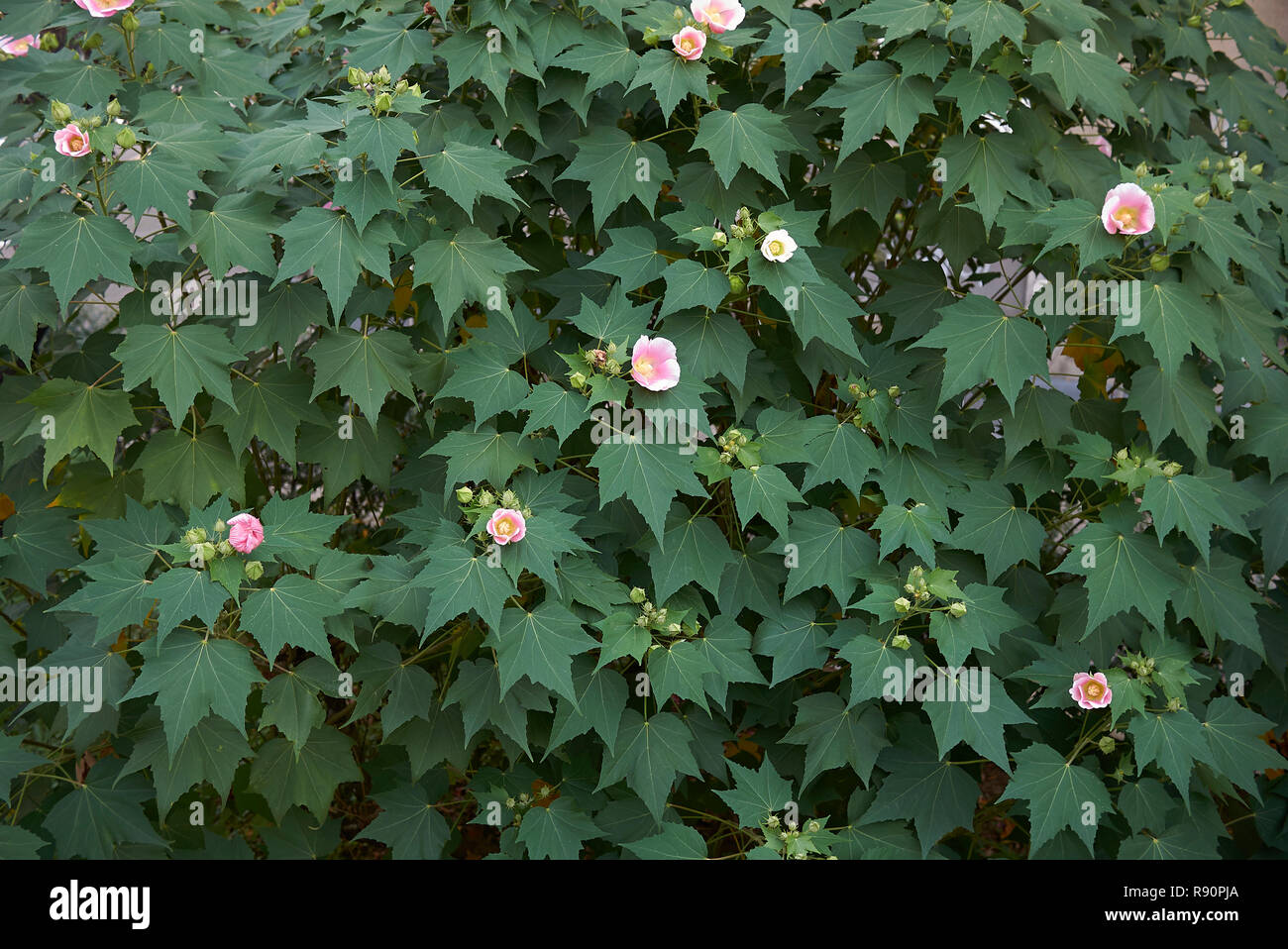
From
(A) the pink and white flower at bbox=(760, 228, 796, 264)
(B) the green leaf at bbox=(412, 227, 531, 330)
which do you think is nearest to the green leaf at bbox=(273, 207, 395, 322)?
(B) the green leaf at bbox=(412, 227, 531, 330)

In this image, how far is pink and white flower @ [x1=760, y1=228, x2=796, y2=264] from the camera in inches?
115

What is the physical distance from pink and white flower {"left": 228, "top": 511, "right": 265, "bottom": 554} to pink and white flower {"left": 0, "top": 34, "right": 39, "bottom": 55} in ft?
6.50

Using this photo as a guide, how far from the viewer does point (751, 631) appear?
3338 millimetres

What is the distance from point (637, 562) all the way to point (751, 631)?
0.43 metres

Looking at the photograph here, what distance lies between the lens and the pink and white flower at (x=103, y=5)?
303 centimetres

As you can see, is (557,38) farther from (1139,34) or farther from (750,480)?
(1139,34)

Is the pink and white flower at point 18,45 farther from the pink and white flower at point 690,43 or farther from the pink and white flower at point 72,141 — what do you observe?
the pink and white flower at point 690,43

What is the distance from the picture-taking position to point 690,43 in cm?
299

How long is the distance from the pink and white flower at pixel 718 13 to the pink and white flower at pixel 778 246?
0.62 meters

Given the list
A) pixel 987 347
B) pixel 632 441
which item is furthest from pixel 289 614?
pixel 987 347

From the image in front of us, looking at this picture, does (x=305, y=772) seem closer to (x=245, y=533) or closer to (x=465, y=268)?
(x=245, y=533)

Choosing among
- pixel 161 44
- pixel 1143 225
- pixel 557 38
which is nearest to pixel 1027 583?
pixel 1143 225

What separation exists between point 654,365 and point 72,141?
5.39 feet

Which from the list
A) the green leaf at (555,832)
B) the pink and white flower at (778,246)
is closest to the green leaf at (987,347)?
the pink and white flower at (778,246)
